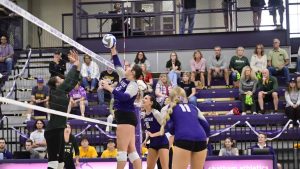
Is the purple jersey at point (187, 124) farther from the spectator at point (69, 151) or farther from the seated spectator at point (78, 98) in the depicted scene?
the seated spectator at point (78, 98)

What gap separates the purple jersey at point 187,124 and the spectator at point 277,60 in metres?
10.5

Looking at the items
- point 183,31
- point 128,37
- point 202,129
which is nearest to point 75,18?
point 128,37

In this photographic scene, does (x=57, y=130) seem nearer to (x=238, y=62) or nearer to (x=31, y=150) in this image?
(x=31, y=150)

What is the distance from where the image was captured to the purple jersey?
790 centimetres

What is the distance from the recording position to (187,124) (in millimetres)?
7957

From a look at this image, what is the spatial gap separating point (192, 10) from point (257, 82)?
3.81m

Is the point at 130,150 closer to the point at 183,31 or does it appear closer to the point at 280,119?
the point at 280,119

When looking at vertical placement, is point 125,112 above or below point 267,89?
below

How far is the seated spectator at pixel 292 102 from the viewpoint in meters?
16.0

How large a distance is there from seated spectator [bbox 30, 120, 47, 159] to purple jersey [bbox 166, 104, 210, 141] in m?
7.16

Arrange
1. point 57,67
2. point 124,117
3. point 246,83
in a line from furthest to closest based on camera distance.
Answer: point 246,83, point 57,67, point 124,117

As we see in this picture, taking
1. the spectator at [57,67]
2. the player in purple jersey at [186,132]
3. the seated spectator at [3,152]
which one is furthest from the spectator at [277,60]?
the player in purple jersey at [186,132]

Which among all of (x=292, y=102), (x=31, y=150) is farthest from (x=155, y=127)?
(x=292, y=102)

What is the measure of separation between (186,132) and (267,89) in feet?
31.1
